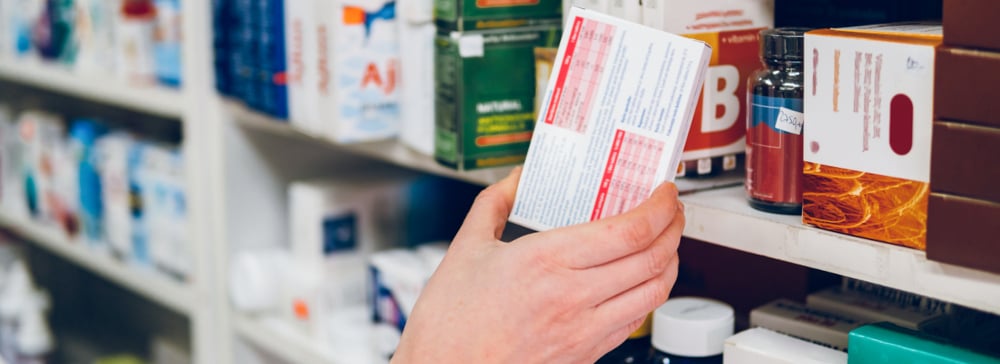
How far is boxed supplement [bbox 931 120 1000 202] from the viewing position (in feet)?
2.38

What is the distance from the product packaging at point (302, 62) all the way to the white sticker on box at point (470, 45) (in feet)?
0.90

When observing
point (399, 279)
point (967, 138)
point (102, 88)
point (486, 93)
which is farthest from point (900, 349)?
point (102, 88)

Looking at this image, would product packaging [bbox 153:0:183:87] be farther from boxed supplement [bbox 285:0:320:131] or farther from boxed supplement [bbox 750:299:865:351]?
boxed supplement [bbox 750:299:865:351]

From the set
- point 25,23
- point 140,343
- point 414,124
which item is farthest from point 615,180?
point 140,343

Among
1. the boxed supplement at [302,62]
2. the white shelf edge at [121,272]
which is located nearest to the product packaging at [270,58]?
the boxed supplement at [302,62]

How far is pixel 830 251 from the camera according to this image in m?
0.85

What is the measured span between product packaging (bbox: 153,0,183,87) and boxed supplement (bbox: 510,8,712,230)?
973 millimetres

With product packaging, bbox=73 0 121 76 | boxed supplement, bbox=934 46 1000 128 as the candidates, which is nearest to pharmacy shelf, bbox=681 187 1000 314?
boxed supplement, bbox=934 46 1000 128

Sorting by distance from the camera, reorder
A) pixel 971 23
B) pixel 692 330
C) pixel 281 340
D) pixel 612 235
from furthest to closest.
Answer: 1. pixel 281 340
2. pixel 692 330
3. pixel 612 235
4. pixel 971 23

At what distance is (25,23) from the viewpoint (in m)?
2.18

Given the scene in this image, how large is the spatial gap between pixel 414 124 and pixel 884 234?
1.94 ft

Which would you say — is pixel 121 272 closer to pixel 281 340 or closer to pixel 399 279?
pixel 281 340

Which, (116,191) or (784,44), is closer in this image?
(784,44)

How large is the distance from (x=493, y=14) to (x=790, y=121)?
372mm
